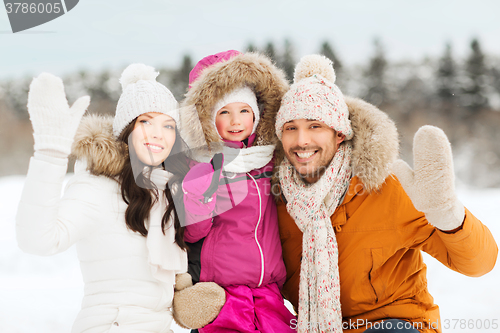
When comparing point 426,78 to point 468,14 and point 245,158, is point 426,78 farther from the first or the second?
point 245,158

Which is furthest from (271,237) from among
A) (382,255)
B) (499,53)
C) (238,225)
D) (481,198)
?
(499,53)

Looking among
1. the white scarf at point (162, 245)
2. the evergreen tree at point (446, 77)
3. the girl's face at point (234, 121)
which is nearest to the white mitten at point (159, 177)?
the white scarf at point (162, 245)

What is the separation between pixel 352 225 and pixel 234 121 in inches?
35.5

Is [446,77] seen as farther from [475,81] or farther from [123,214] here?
[123,214]

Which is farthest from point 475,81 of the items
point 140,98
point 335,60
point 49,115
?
point 49,115

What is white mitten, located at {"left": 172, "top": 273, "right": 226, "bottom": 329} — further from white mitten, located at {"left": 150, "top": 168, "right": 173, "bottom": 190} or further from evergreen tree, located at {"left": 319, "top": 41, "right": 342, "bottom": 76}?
evergreen tree, located at {"left": 319, "top": 41, "right": 342, "bottom": 76}

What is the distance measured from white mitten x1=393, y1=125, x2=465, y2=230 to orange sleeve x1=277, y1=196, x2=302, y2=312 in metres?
0.78

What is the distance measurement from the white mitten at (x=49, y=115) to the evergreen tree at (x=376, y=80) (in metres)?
11.7

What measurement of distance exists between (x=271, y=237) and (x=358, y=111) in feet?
2.98

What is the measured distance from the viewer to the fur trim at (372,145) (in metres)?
1.83

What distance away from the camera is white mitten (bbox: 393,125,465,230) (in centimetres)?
139

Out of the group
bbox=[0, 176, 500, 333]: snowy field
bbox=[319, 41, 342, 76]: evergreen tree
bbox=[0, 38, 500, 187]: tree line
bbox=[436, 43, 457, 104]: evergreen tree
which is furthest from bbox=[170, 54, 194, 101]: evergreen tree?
bbox=[436, 43, 457, 104]: evergreen tree

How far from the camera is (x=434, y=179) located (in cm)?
142

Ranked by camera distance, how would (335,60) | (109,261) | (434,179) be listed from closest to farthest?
(434,179)
(109,261)
(335,60)
